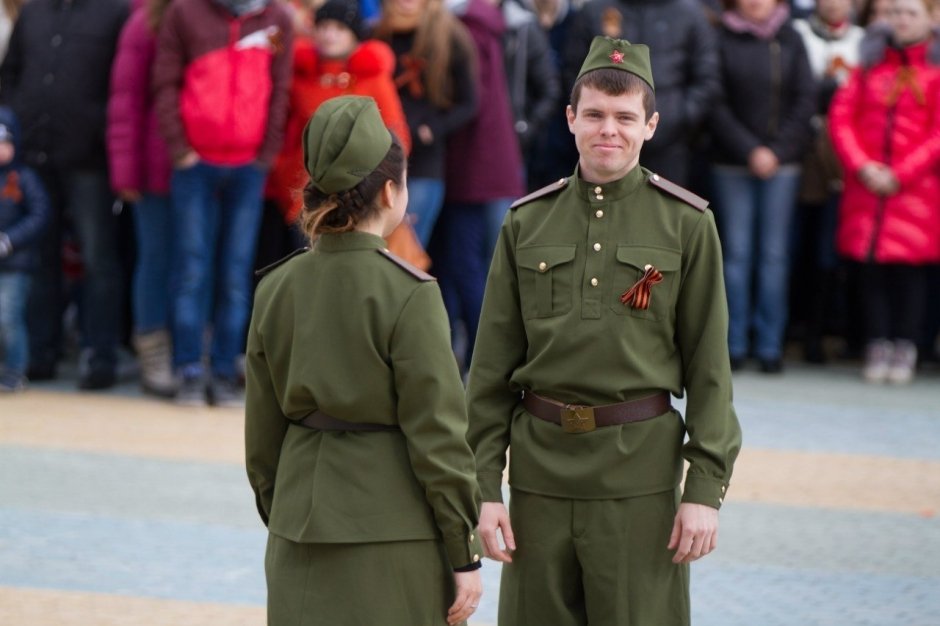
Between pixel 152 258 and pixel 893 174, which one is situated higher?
pixel 893 174

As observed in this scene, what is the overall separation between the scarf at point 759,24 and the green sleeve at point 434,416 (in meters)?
6.66

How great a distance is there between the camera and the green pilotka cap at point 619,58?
11.7 ft

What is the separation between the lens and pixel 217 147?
809cm

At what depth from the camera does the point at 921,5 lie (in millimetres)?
9195

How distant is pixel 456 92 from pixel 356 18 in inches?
32.0

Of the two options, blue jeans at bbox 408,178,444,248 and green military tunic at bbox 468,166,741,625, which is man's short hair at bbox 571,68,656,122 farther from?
blue jeans at bbox 408,178,444,248

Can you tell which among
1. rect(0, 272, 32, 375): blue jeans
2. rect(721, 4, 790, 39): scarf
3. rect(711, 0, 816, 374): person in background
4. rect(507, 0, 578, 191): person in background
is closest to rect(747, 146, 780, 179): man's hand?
rect(711, 0, 816, 374): person in background

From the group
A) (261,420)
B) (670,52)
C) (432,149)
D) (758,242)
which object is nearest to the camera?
(261,420)

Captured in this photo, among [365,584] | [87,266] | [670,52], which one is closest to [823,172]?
[670,52]

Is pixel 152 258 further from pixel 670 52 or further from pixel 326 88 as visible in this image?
pixel 670 52

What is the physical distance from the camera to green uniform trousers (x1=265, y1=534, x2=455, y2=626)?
326 cm

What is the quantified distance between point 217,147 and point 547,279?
15.6 feet

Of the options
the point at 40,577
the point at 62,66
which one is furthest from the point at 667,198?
the point at 62,66

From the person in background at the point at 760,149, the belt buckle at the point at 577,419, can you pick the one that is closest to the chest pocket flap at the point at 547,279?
the belt buckle at the point at 577,419
